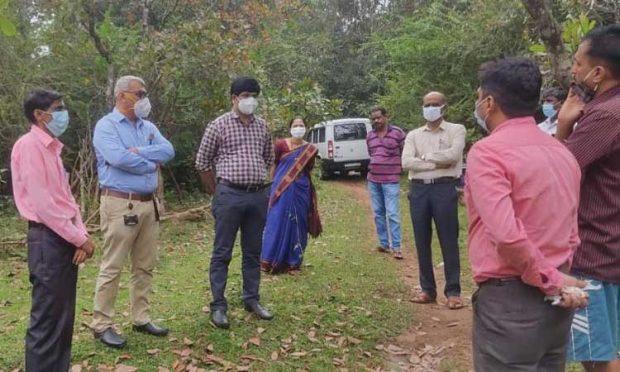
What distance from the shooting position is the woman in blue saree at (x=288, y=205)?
7008 millimetres

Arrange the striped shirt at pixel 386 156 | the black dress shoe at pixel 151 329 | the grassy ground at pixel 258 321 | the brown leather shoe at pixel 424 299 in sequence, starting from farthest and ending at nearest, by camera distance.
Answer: the striped shirt at pixel 386 156 → the brown leather shoe at pixel 424 299 → the black dress shoe at pixel 151 329 → the grassy ground at pixel 258 321

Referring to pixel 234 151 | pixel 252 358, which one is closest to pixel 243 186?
pixel 234 151

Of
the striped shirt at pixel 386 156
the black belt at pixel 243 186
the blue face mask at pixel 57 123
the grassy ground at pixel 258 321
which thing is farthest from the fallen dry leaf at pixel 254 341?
the striped shirt at pixel 386 156

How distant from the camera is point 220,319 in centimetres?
492

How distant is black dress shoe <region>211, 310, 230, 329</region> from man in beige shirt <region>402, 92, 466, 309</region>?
7.07 feet

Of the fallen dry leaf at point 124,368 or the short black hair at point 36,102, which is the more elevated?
the short black hair at point 36,102

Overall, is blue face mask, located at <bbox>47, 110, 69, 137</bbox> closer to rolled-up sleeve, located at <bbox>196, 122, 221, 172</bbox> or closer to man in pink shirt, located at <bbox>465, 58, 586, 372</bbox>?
rolled-up sleeve, located at <bbox>196, 122, 221, 172</bbox>

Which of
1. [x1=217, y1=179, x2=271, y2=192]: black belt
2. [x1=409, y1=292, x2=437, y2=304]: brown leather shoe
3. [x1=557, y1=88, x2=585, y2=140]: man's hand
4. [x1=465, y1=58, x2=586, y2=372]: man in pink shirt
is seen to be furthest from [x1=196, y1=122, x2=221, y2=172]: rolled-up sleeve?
[x1=465, y1=58, x2=586, y2=372]: man in pink shirt

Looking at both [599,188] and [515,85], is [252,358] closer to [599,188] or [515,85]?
[599,188]

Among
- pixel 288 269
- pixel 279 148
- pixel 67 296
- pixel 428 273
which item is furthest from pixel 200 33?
pixel 67 296

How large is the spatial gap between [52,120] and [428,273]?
385cm

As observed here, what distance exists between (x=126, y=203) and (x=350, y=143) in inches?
654

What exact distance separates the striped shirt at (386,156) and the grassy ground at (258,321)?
1103mm

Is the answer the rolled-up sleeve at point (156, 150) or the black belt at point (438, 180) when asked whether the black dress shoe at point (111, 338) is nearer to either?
the rolled-up sleeve at point (156, 150)
